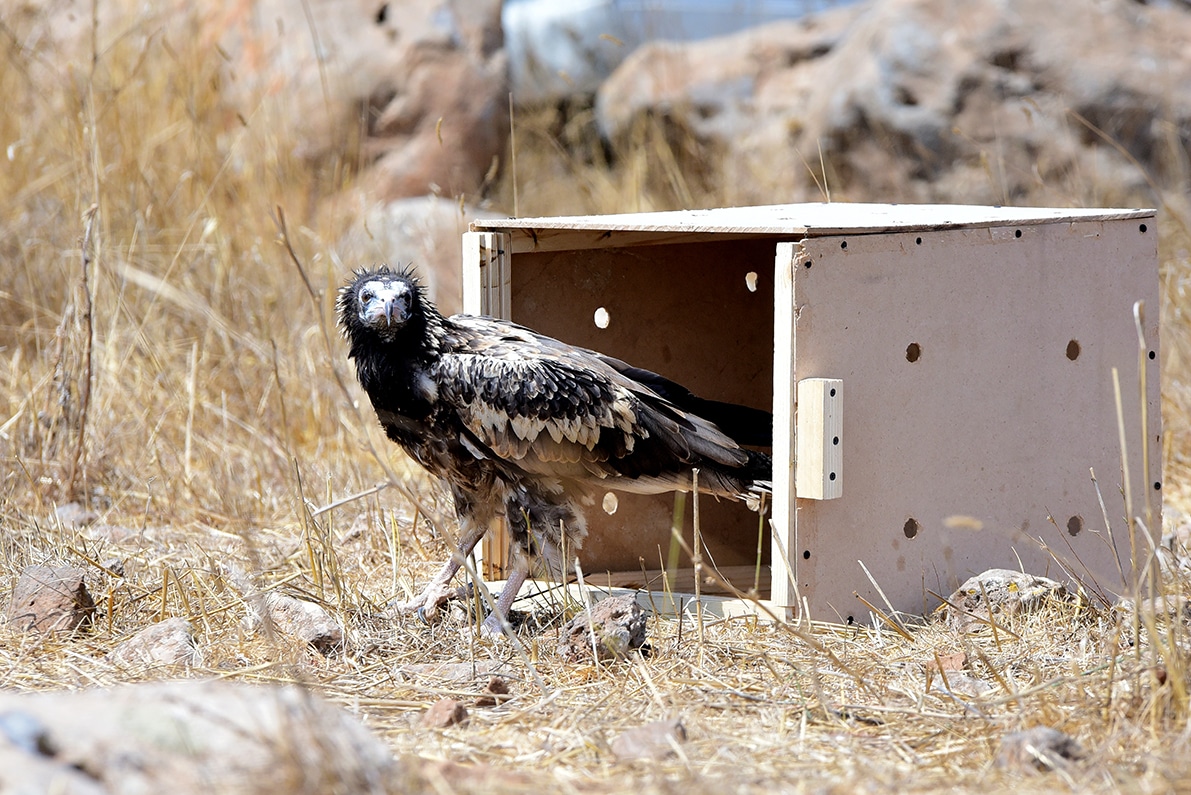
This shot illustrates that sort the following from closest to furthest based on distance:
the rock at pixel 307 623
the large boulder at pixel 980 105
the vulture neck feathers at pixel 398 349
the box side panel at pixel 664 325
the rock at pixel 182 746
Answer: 1. the rock at pixel 182 746
2. the rock at pixel 307 623
3. the vulture neck feathers at pixel 398 349
4. the box side panel at pixel 664 325
5. the large boulder at pixel 980 105

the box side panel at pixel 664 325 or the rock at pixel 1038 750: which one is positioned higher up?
the box side panel at pixel 664 325

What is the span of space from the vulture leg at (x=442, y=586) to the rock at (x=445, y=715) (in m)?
0.72

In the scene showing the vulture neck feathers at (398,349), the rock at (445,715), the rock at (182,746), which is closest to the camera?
the rock at (182,746)

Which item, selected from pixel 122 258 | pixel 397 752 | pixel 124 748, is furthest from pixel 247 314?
pixel 124 748

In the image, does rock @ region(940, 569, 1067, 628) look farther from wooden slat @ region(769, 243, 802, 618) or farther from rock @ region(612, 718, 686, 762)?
rock @ region(612, 718, 686, 762)

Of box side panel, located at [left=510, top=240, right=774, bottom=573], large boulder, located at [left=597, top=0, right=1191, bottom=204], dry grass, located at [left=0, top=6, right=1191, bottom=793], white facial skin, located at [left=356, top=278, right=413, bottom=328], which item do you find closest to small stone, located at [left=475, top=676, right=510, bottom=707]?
dry grass, located at [left=0, top=6, right=1191, bottom=793]

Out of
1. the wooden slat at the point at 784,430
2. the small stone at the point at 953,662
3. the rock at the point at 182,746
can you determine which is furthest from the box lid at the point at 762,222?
the rock at the point at 182,746

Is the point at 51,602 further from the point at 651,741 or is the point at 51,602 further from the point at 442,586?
the point at 651,741

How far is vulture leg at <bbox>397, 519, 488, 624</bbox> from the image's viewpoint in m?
3.37

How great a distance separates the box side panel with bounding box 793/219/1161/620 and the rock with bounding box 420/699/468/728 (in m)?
1.01

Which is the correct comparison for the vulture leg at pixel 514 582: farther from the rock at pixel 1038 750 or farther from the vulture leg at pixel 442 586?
the rock at pixel 1038 750

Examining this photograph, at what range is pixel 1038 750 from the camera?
7.10 ft

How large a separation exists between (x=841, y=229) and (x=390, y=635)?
58.4 inches

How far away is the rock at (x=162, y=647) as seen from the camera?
9.66 ft
